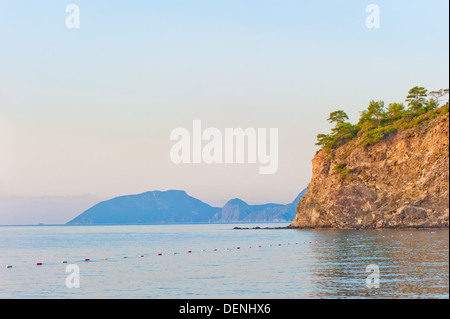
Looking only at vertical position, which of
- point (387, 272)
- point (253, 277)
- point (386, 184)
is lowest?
point (253, 277)

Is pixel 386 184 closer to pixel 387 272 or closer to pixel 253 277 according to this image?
pixel 387 272

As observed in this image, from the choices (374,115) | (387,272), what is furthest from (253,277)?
(374,115)

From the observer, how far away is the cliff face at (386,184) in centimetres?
14088

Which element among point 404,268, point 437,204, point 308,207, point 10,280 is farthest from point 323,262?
point 308,207

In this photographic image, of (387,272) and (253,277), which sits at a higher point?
(387,272)

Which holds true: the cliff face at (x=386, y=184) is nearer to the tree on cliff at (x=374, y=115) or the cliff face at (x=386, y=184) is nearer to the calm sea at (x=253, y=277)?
the tree on cliff at (x=374, y=115)

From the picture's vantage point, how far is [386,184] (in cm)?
15912

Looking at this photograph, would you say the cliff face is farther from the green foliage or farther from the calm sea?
the calm sea

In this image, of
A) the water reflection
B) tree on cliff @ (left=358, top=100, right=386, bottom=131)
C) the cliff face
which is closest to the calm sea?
the water reflection

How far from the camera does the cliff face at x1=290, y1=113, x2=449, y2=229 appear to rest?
462 ft

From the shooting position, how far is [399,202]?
15025cm

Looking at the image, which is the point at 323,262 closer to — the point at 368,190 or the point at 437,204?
the point at 437,204

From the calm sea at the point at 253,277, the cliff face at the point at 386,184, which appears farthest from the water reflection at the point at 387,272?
the cliff face at the point at 386,184
